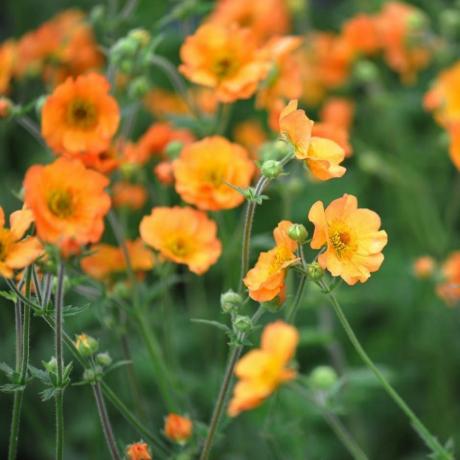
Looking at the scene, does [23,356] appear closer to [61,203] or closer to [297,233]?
[61,203]

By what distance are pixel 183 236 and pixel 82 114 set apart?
0.33 metres

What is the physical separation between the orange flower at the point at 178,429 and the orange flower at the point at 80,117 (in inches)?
22.0

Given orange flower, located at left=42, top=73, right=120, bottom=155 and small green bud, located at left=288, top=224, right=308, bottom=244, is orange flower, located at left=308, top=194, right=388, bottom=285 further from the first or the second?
orange flower, located at left=42, top=73, right=120, bottom=155

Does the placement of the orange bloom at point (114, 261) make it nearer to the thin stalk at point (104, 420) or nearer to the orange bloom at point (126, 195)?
the orange bloom at point (126, 195)

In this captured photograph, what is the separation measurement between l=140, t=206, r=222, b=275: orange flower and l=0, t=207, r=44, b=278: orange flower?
0.33m

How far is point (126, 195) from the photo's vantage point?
232 centimetres

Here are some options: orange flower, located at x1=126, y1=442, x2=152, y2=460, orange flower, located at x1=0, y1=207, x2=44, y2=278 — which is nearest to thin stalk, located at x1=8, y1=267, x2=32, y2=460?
orange flower, located at x1=0, y1=207, x2=44, y2=278

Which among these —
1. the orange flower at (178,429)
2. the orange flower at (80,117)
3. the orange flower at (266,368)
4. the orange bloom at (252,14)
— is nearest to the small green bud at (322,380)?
the orange flower at (178,429)

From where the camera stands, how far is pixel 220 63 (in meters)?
2.11

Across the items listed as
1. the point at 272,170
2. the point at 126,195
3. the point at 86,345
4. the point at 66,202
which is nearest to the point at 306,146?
the point at 272,170

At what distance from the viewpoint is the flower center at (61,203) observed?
1.52 m

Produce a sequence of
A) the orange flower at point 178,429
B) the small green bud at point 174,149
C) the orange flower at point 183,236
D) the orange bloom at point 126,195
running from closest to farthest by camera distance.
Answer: the orange flower at point 178,429, the orange flower at point 183,236, the small green bud at point 174,149, the orange bloom at point 126,195

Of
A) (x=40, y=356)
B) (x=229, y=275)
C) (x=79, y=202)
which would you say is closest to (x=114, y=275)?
(x=229, y=275)

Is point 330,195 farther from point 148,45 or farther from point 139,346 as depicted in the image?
point 148,45
